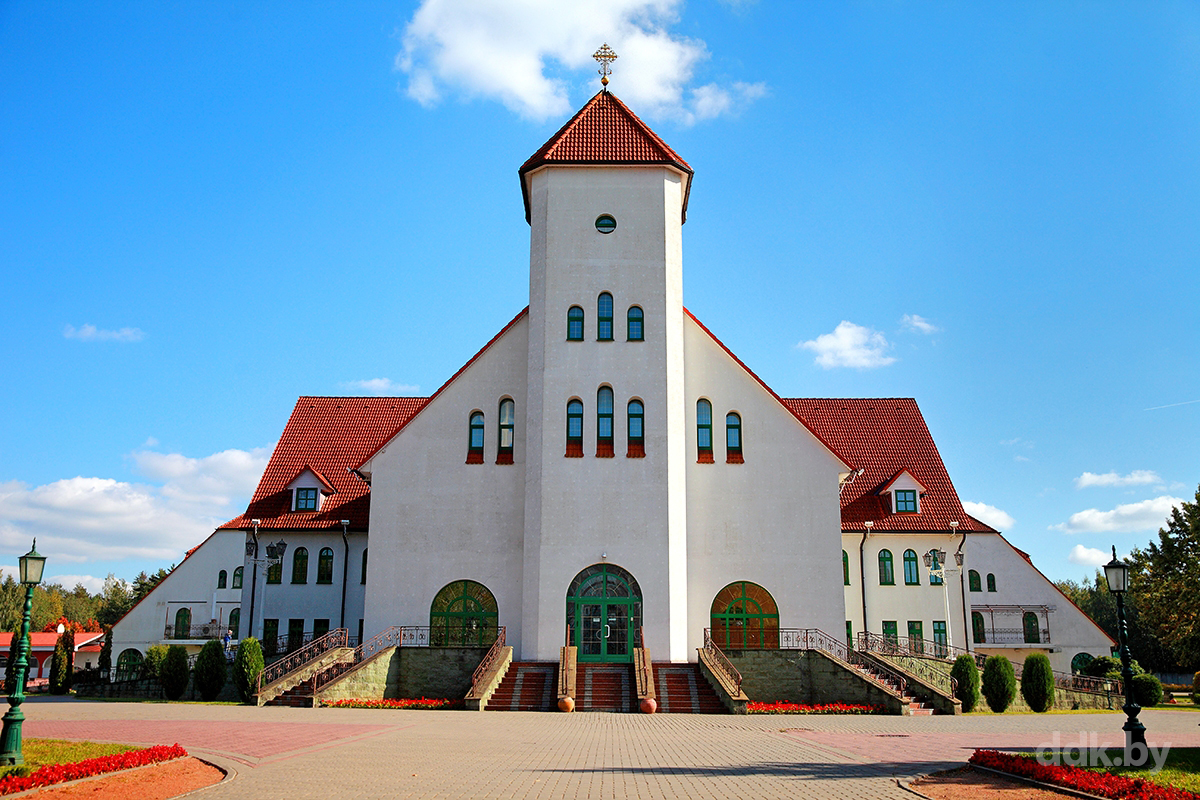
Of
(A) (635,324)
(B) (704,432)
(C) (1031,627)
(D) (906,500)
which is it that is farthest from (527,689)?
(C) (1031,627)

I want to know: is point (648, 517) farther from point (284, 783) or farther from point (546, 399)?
point (284, 783)

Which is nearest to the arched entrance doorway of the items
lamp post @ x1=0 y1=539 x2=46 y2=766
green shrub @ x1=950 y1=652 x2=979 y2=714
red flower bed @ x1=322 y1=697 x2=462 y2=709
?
red flower bed @ x1=322 y1=697 x2=462 y2=709

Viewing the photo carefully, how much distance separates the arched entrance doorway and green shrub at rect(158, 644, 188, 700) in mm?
13784

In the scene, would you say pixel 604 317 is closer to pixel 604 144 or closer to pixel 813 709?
pixel 604 144

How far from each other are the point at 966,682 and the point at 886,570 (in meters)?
10.9

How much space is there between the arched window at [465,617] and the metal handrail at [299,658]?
3.30 metres

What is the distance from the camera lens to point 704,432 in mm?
34750

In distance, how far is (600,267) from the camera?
34344mm

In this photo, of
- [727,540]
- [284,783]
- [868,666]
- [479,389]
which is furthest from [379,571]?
[284,783]

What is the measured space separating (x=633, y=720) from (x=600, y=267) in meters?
17.4

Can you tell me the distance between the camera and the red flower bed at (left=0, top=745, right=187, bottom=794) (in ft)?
38.1

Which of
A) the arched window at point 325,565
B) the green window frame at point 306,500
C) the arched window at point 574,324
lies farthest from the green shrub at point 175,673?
the arched window at point 574,324

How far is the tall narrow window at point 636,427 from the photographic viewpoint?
3288cm

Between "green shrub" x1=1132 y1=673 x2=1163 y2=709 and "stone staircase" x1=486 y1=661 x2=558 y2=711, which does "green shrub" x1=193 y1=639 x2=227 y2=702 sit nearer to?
"stone staircase" x1=486 y1=661 x2=558 y2=711
